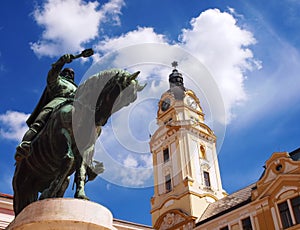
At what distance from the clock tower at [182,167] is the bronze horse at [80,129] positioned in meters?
32.0

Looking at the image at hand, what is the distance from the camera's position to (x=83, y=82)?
6754 mm

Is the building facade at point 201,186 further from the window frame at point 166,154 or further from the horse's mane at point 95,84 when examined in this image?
the horse's mane at point 95,84

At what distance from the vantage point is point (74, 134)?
21.8 ft

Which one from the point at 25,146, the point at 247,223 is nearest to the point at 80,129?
the point at 25,146

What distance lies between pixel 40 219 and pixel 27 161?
72.5 inches

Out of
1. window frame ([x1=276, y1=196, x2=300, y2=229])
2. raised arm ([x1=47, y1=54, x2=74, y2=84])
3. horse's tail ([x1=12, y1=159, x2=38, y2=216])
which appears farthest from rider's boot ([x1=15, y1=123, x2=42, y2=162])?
window frame ([x1=276, y1=196, x2=300, y2=229])

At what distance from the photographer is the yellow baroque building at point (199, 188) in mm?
28266

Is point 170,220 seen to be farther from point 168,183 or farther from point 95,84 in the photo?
point 95,84

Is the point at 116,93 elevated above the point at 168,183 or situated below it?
below

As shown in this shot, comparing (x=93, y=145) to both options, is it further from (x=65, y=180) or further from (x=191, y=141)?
(x=191, y=141)

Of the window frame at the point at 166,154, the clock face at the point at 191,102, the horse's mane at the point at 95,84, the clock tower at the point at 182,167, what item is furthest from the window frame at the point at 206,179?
the horse's mane at the point at 95,84

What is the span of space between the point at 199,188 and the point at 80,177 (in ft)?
124

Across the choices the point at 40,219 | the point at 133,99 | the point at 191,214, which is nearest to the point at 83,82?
the point at 133,99

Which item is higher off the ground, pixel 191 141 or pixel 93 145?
pixel 191 141
